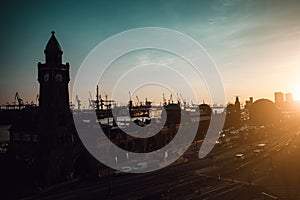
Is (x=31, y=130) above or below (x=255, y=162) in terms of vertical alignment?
above

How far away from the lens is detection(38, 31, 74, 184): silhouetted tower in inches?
1583

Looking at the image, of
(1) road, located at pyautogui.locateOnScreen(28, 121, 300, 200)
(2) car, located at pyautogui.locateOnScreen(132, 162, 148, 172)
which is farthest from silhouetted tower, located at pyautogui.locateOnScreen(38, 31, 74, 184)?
(2) car, located at pyautogui.locateOnScreen(132, 162, 148, 172)

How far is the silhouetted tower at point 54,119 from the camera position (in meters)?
40.2

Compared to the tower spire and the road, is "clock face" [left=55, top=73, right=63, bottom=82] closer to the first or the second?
the tower spire

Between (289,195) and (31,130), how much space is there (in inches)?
1433

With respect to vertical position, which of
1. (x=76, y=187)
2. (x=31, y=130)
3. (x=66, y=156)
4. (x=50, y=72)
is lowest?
(x=76, y=187)

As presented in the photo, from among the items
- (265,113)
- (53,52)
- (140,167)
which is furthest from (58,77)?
(265,113)

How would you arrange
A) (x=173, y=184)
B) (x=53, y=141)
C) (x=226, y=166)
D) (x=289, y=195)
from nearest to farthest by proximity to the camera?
(x=289, y=195), (x=173, y=184), (x=53, y=141), (x=226, y=166)

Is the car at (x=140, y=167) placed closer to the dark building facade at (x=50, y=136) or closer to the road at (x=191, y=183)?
the road at (x=191, y=183)

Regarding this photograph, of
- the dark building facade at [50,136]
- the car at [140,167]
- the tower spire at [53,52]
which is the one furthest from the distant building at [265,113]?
the tower spire at [53,52]

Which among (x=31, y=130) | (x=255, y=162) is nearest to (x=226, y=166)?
(x=255, y=162)

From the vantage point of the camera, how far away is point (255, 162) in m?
48.7

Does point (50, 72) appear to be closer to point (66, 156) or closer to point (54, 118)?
point (54, 118)

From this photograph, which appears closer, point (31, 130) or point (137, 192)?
point (137, 192)
